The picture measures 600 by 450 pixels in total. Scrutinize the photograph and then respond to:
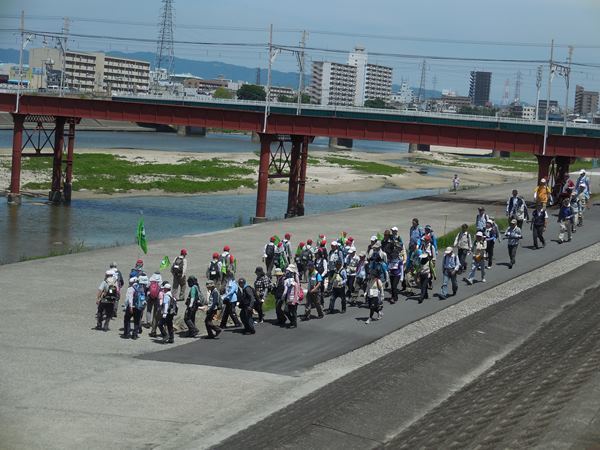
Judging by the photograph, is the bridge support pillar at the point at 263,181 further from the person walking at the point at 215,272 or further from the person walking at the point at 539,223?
the person walking at the point at 215,272

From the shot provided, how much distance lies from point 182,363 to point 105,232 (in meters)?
31.2

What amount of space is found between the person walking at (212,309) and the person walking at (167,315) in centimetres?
87

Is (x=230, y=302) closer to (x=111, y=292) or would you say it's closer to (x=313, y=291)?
(x=313, y=291)

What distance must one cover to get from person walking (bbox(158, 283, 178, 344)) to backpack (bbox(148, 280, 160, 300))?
1.13 feet

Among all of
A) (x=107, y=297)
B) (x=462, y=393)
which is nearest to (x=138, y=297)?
(x=107, y=297)

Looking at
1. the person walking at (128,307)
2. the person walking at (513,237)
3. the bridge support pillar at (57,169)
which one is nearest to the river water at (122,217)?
the bridge support pillar at (57,169)

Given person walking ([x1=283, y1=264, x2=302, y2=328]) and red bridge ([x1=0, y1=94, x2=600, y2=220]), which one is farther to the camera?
red bridge ([x1=0, y1=94, x2=600, y2=220])

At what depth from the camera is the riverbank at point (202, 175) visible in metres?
75.4

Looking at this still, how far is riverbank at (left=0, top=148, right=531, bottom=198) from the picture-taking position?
2970 inches

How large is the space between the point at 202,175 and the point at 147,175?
5.46 m

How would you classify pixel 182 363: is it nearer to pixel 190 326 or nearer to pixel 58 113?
pixel 190 326

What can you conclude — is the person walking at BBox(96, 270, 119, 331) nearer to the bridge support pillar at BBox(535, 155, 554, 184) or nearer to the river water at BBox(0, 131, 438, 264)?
the river water at BBox(0, 131, 438, 264)

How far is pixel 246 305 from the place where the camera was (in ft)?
76.0

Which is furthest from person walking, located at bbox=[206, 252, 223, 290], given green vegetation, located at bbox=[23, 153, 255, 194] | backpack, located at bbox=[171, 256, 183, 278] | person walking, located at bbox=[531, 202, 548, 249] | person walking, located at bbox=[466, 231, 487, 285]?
green vegetation, located at bbox=[23, 153, 255, 194]
